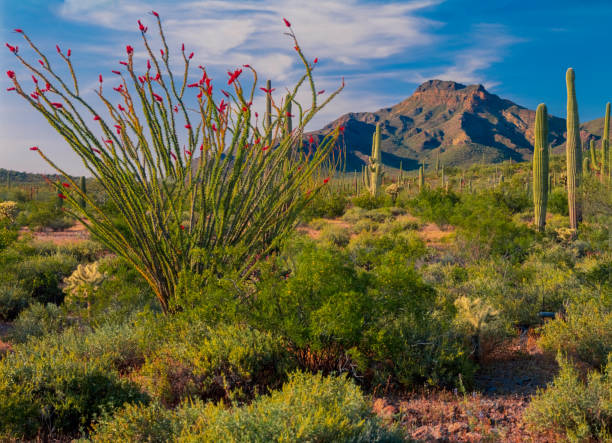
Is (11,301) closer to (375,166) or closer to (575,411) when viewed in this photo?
(575,411)

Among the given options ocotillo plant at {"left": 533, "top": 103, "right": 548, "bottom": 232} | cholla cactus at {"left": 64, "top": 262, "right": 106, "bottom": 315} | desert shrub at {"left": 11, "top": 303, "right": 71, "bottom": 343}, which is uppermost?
ocotillo plant at {"left": 533, "top": 103, "right": 548, "bottom": 232}

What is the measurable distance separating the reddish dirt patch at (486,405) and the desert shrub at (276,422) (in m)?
0.45

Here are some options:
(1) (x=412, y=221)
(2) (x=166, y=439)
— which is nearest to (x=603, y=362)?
(2) (x=166, y=439)

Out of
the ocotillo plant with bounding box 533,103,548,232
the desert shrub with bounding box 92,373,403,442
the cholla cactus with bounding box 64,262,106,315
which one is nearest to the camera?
the desert shrub with bounding box 92,373,403,442

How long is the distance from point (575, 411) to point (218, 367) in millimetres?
3100

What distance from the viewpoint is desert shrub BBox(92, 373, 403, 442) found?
265 cm

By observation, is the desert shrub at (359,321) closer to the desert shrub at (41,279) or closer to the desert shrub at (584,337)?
the desert shrub at (584,337)

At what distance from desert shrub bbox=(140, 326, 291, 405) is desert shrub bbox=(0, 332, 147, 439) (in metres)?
0.30

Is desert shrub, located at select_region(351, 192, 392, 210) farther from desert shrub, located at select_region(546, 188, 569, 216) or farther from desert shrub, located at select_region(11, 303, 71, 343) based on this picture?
desert shrub, located at select_region(11, 303, 71, 343)

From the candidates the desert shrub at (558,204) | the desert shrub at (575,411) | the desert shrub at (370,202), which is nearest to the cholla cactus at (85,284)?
the desert shrub at (575,411)

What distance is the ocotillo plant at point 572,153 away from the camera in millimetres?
15023

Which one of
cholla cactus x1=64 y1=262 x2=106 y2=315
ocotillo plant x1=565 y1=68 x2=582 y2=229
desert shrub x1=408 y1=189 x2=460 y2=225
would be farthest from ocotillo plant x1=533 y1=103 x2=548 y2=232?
cholla cactus x1=64 y1=262 x2=106 y2=315

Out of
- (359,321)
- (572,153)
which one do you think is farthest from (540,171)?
(359,321)

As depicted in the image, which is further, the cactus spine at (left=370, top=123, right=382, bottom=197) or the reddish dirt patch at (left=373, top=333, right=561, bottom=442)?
the cactus spine at (left=370, top=123, right=382, bottom=197)
